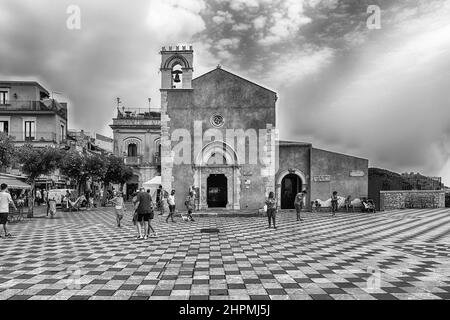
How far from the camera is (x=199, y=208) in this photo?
25.2m

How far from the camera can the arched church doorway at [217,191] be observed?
2661 centimetres

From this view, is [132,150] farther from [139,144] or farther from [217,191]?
[217,191]

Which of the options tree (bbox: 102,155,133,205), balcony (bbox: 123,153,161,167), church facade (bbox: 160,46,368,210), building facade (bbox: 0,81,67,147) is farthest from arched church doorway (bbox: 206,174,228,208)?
balcony (bbox: 123,153,161,167)

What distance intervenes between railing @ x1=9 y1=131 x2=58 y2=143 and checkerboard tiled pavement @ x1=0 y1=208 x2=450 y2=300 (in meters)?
29.0

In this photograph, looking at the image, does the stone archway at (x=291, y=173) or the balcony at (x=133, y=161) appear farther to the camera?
the balcony at (x=133, y=161)

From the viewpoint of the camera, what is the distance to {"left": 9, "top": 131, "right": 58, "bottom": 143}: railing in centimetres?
3972

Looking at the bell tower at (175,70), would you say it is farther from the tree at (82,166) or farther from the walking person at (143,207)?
the walking person at (143,207)

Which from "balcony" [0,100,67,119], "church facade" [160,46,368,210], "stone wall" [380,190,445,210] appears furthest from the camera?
"balcony" [0,100,67,119]

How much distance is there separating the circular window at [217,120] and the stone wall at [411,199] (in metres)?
13.2

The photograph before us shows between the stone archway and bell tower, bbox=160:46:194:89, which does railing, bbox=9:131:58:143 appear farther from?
the stone archway

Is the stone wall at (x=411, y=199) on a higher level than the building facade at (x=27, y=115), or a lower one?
lower

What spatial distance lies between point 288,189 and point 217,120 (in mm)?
7764

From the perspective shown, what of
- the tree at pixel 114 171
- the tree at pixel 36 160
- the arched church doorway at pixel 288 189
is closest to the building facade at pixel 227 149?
the arched church doorway at pixel 288 189
